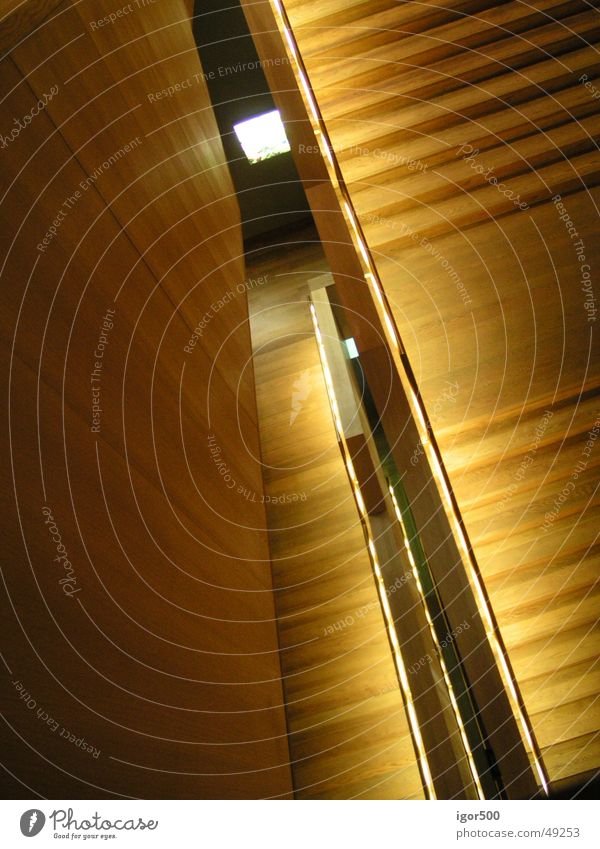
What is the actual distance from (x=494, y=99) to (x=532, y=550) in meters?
2.31

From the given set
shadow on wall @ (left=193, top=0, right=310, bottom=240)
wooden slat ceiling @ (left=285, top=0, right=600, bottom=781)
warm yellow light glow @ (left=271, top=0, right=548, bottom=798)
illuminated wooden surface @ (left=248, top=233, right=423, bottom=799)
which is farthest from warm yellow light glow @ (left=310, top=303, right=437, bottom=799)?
shadow on wall @ (left=193, top=0, right=310, bottom=240)

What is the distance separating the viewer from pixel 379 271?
9.93 ft

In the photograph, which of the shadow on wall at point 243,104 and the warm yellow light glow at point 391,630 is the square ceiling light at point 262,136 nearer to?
the shadow on wall at point 243,104

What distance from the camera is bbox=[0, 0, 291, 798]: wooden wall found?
5.18 feet

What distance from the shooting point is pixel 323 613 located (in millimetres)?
4625

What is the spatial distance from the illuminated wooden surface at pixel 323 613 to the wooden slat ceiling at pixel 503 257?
2123mm

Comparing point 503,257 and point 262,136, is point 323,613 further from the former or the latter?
point 262,136

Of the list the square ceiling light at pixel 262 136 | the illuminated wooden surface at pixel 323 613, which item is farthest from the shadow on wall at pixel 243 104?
the illuminated wooden surface at pixel 323 613

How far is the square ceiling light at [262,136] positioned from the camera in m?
7.84

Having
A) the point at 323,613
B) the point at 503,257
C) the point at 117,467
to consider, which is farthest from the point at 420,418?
the point at 323,613

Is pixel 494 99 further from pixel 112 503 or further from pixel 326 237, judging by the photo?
pixel 112 503

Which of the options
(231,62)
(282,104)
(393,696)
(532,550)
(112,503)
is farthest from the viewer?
(231,62)

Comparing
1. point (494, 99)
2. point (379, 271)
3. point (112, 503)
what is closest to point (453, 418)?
point (379, 271)

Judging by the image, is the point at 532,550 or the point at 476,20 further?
the point at 476,20
